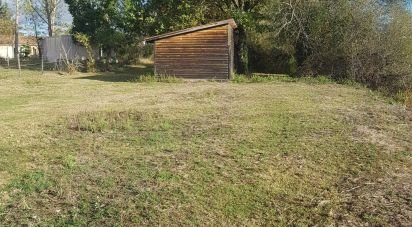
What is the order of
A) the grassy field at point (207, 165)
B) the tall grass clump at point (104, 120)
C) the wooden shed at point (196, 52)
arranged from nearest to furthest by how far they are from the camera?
the grassy field at point (207, 165)
the tall grass clump at point (104, 120)
the wooden shed at point (196, 52)

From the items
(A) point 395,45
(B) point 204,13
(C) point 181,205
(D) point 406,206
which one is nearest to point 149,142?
(C) point 181,205

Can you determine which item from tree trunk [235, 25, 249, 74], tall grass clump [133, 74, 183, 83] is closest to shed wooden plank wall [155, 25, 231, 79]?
tall grass clump [133, 74, 183, 83]

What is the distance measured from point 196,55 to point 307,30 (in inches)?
208

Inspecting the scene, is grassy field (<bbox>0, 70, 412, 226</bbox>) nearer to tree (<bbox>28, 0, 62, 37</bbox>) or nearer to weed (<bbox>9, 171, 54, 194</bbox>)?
weed (<bbox>9, 171, 54, 194</bbox>)

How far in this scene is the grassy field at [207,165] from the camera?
178 inches

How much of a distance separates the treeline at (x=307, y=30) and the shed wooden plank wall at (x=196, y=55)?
2479mm

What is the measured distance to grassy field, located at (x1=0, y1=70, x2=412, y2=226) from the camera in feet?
14.8

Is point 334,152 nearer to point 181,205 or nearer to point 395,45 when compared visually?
point 181,205

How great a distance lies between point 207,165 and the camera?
5.94 meters

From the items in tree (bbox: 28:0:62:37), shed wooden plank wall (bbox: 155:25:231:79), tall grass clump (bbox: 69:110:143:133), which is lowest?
tall grass clump (bbox: 69:110:143:133)

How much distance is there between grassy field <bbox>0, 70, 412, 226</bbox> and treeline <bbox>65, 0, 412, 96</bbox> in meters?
6.63

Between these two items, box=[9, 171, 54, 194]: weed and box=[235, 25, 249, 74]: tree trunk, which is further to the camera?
box=[235, 25, 249, 74]: tree trunk

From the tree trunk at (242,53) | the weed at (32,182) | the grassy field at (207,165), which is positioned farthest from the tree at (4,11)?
the weed at (32,182)

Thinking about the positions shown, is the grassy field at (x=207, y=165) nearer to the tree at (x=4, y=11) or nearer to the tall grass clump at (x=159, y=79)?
the tall grass clump at (x=159, y=79)
